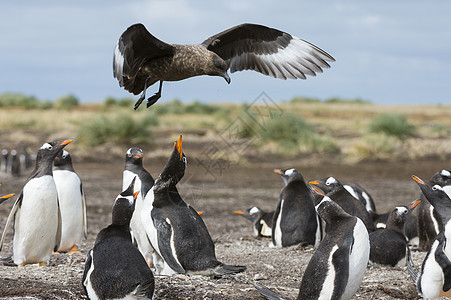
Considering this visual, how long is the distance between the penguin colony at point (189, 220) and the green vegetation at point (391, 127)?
63.8 feet

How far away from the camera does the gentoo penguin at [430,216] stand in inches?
297

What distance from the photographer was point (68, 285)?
5.20 m

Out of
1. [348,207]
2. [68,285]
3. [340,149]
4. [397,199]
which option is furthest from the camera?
[340,149]

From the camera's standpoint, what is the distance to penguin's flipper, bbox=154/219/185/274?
18.2 feet

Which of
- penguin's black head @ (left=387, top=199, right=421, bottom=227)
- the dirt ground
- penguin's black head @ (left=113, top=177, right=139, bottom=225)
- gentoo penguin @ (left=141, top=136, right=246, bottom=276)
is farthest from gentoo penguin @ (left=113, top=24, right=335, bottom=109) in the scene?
penguin's black head @ (left=387, top=199, right=421, bottom=227)

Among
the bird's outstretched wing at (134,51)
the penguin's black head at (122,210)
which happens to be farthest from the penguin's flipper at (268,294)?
the bird's outstretched wing at (134,51)

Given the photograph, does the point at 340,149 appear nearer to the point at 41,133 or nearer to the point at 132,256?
the point at 41,133

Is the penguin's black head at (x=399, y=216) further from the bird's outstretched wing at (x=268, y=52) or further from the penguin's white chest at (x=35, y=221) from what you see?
the penguin's white chest at (x=35, y=221)

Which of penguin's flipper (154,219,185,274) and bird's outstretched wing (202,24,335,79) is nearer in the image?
penguin's flipper (154,219,185,274)

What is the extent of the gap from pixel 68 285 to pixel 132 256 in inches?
35.8

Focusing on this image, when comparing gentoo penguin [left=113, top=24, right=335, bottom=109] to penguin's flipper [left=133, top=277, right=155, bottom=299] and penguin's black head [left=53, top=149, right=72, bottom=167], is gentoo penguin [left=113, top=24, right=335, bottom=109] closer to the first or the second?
penguin's flipper [left=133, top=277, right=155, bottom=299]

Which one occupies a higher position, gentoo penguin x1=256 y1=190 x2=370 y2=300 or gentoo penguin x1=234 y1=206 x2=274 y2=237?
gentoo penguin x1=256 y1=190 x2=370 y2=300

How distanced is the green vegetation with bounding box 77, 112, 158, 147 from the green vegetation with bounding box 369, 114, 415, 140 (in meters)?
10.1

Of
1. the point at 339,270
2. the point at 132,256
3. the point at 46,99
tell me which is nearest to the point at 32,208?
the point at 132,256
